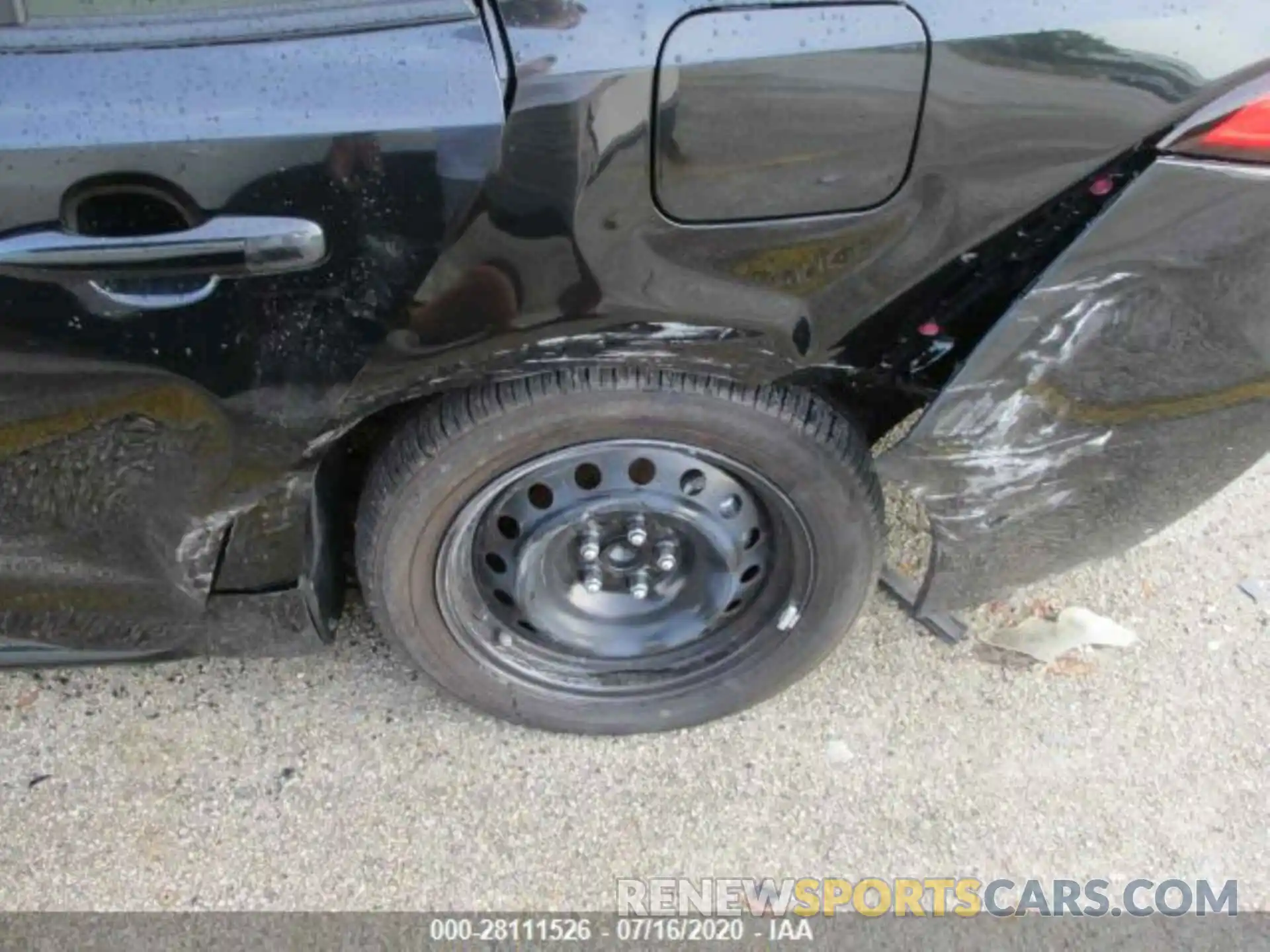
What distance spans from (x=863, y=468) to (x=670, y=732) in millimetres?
748

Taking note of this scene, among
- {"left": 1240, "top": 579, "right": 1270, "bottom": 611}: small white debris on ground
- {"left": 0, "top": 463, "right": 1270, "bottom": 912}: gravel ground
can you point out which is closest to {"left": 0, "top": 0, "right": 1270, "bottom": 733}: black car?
{"left": 0, "top": 463, "right": 1270, "bottom": 912}: gravel ground

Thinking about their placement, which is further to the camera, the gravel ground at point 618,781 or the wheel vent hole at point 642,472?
the gravel ground at point 618,781

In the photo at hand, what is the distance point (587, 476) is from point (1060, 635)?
1162 millimetres

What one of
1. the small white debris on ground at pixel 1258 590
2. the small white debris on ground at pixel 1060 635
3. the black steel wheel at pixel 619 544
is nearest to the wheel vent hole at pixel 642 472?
the black steel wheel at pixel 619 544

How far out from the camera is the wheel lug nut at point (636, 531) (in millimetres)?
2355

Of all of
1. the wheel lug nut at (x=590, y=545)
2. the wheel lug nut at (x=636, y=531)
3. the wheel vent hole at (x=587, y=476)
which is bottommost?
the wheel lug nut at (x=590, y=545)

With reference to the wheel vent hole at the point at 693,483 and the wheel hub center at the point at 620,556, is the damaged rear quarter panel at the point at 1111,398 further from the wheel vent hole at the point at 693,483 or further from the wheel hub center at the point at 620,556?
the wheel hub center at the point at 620,556

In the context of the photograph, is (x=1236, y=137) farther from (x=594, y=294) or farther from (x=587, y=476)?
(x=587, y=476)

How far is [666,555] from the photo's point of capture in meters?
2.42

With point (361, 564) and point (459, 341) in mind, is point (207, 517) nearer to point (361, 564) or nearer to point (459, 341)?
point (361, 564)

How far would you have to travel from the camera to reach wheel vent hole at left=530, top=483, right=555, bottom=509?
2.31 m

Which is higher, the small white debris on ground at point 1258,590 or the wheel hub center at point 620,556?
the wheel hub center at point 620,556

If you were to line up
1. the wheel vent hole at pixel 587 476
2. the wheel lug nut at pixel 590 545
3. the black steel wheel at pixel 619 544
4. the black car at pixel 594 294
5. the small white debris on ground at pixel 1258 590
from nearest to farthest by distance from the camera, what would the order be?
the black car at pixel 594 294
the black steel wheel at pixel 619 544
the wheel vent hole at pixel 587 476
the wheel lug nut at pixel 590 545
the small white debris on ground at pixel 1258 590

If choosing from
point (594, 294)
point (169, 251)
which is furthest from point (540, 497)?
point (169, 251)
